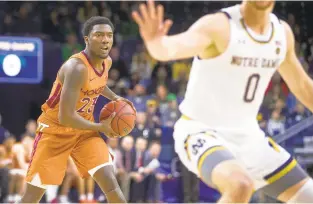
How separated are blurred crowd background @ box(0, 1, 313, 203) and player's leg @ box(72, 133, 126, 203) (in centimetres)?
416

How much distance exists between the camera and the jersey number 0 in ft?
13.2

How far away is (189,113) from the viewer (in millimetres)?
4070

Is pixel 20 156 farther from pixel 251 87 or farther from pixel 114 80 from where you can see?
pixel 251 87

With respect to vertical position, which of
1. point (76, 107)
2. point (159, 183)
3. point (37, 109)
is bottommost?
point (159, 183)

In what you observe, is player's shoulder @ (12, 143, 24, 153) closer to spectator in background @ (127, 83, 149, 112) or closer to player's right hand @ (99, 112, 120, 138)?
spectator in background @ (127, 83, 149, 112)

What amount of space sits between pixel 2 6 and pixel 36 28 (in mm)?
Answer: 972

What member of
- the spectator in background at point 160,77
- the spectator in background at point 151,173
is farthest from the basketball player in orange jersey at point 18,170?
the spectator in background at point 160,77

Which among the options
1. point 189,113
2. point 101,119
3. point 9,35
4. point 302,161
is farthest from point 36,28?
point 189,113

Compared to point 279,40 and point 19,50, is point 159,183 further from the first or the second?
point 279,40

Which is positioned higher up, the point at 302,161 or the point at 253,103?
the point at 253,103

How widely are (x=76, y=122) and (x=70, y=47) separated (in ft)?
21.1

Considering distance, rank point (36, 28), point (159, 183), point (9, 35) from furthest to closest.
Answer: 1. point (36, 28)
2. point (9, 35)
3. point (159, 183)

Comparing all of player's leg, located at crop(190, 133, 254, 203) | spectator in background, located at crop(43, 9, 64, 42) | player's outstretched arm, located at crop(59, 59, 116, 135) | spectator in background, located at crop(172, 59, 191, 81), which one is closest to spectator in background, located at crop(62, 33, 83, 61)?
spectator in background, located at crop(43, 9, 64, 42)

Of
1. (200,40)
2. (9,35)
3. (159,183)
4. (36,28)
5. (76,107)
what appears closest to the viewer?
(200,40)
